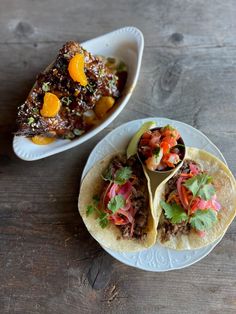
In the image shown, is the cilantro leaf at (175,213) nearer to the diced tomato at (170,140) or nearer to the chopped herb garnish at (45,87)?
the diced tomato at (170,140)

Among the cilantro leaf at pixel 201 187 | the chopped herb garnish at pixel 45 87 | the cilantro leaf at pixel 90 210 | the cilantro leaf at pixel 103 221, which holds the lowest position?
the cilantro leaf at pixel 103 221

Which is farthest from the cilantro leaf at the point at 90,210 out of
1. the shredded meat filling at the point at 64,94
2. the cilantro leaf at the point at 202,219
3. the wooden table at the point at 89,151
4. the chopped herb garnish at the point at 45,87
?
the chopped herb garnish at the point at 45,87

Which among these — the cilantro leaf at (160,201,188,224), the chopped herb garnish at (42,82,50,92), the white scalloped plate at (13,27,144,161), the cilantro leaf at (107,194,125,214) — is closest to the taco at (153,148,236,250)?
the cilantro leaf at (160,201,188,224)

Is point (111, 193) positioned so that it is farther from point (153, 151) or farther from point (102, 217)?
point (153, 151)

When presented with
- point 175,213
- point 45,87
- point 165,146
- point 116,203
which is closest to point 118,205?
point 116,203

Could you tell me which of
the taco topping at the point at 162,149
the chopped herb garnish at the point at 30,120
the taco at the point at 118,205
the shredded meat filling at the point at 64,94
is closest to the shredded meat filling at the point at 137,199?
the taco at the point at 118,205

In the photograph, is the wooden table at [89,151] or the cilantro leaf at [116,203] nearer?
the cilantro leaf at [116,203]

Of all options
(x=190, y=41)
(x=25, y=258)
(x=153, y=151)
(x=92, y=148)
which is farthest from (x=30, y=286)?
(x=190, y=41)

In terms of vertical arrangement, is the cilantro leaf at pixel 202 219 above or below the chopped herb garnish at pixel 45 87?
below

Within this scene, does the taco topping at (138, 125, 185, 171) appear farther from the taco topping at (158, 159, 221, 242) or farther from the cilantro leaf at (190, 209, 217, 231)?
the cilantro leaf at (190, 209, 217, 231)
